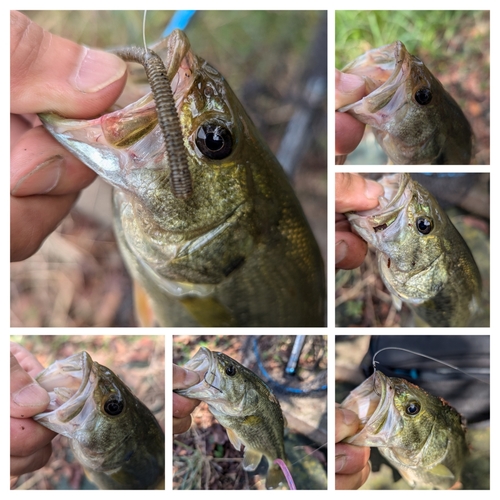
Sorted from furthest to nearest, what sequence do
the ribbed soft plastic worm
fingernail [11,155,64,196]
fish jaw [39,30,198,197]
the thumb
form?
fingernail [11,155,64,196], the thumb, fish jaw [39,30,198,197], the ribbed soft plastic worm

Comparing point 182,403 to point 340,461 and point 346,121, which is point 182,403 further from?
point 346,121

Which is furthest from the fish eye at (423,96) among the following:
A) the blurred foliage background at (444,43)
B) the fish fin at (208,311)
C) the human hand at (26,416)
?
the human hand at (26,416)

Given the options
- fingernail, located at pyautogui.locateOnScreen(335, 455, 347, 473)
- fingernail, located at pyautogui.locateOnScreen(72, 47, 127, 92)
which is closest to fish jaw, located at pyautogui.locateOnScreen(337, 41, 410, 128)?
fingernail, located at pyautogui.locateOnScreen(72, 47, 127, 92)

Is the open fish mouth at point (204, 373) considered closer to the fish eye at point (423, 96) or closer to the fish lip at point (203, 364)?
the fish lip at point (203, 364)

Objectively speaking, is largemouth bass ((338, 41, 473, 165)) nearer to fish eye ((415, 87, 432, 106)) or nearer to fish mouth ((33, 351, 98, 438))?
fish eye ((415, 87, 432, 106))

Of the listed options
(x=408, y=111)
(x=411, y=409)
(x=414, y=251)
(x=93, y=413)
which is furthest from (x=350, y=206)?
(x=93, y=413)
